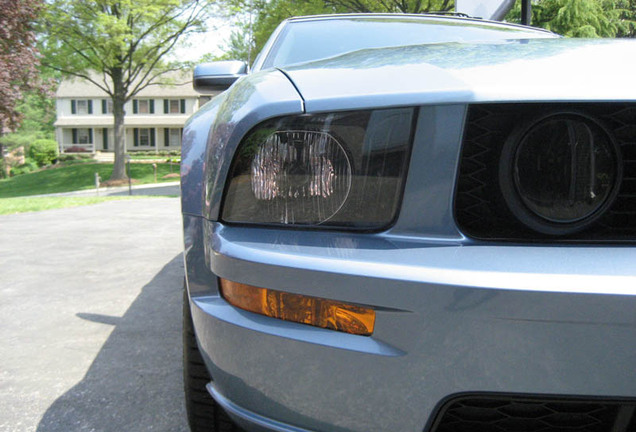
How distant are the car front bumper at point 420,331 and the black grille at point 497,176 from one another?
47 millimetres

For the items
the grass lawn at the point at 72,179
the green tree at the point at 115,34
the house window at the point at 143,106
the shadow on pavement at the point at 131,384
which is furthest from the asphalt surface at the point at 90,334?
the house window at the point at 143,106

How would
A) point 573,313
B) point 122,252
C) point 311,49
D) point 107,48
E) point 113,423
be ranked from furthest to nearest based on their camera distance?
point 107,48 < point 122,252 < point 311,49 < point 113,423 < point 573,313

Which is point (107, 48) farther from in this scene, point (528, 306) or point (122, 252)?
point (528, 306)

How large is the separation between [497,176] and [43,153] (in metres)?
54.1

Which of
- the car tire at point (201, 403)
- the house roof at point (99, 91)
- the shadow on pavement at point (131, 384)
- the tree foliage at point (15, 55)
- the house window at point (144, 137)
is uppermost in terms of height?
the house roof at point (99, 91)

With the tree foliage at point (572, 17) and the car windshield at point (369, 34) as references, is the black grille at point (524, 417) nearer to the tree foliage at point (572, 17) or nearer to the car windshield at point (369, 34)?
the car windshield at point (369, 34)

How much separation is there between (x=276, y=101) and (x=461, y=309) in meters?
0.62

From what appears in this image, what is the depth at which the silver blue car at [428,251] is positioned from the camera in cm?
101

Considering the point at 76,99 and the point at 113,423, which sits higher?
the point at 76,99

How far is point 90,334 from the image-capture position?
2883 millimetres

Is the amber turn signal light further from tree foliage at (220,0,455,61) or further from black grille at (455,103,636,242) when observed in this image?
tree foliage at (220,0,455,61)

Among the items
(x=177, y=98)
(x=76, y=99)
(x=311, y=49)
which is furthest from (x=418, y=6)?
(x=76, y=99)

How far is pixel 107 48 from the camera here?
23859mm

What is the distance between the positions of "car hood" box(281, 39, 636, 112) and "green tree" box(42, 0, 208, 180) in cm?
2407
